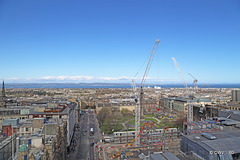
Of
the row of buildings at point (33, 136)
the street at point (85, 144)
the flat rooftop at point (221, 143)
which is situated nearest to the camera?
the row of buildings at point (33, 136)

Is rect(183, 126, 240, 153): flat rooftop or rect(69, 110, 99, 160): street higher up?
rect(183, 126, 240, 153): flat rooftop

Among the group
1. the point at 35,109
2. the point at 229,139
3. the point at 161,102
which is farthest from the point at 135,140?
the point at 161,102

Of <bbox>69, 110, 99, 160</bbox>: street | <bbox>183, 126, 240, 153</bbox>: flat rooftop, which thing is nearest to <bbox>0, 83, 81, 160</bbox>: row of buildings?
<bbox>69, 110, 99, 160</bbox>: street

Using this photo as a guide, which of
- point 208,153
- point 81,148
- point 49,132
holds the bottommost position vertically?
point 81,148

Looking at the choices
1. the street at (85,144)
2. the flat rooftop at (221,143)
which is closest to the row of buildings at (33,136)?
the street at (85,144)

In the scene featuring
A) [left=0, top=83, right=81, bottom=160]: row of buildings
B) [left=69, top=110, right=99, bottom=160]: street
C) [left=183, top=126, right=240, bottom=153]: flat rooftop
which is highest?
[left=0, top=83, right=81, bottom=160]: row of buildings

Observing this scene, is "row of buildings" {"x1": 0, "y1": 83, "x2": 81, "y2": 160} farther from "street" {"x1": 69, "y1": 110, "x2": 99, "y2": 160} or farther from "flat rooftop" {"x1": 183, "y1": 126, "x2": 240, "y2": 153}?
"flat rooftop" {"x1": 183, "y1": 126, "x2": 240, "y2": 153}

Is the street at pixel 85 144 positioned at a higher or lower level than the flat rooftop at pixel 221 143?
lower

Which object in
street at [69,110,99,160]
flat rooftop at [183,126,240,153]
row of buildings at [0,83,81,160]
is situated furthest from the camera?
street at [69,110,99,160]

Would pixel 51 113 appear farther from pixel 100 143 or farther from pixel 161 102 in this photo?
pixel 161 102

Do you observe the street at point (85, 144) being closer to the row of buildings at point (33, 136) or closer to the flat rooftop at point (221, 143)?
the row of buildings at point (33, 136)

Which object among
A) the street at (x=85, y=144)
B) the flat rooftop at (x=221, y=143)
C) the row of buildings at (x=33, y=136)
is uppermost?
the row of buildings at (x=33, y=136)
